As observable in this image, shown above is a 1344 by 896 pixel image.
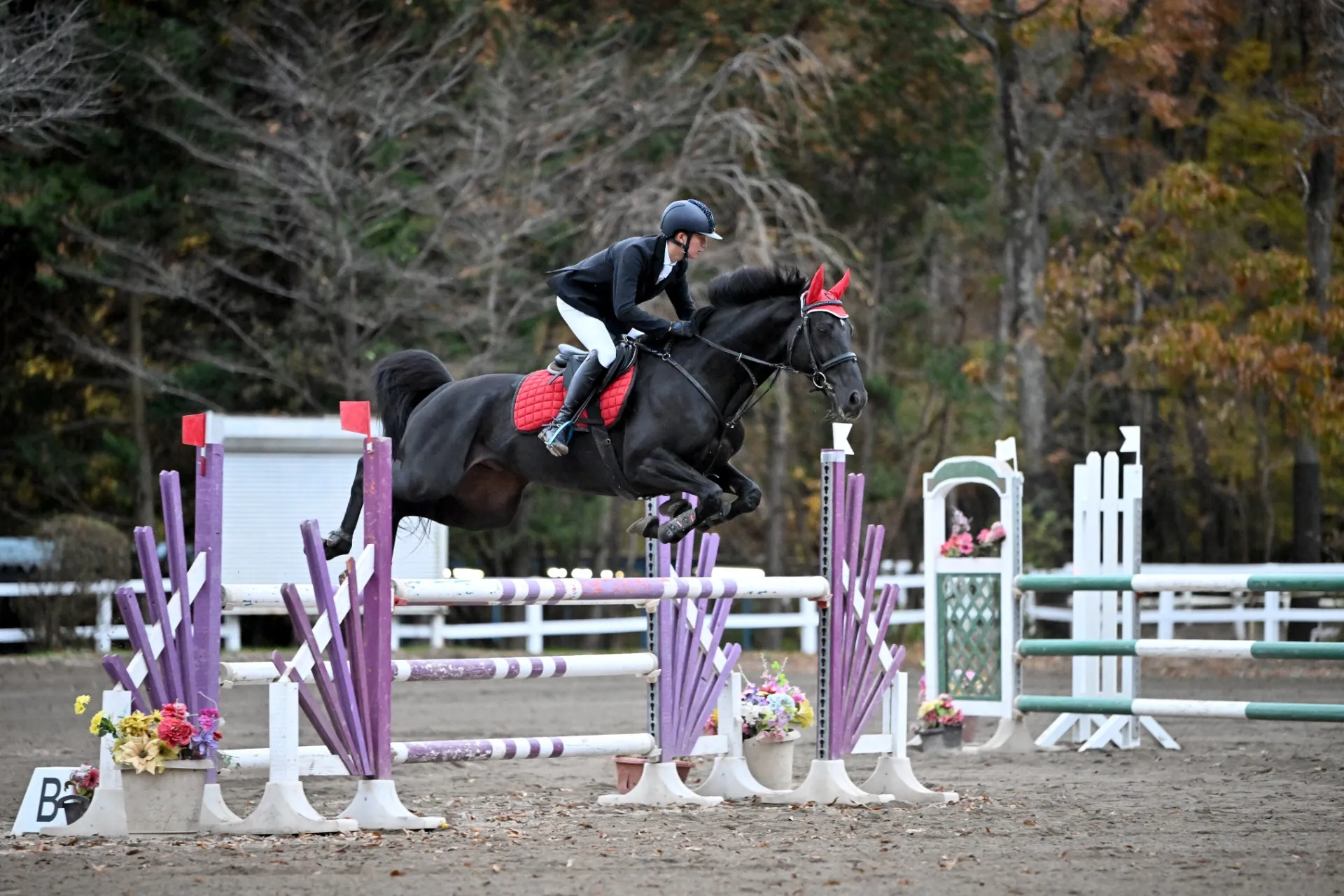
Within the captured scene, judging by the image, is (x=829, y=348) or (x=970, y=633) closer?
(x=829, y=348)

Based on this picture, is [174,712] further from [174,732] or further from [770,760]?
[770,760]

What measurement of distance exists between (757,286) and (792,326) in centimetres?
30

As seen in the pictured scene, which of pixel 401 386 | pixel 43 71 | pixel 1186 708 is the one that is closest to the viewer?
pixel 401 386

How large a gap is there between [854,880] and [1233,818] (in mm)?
2161

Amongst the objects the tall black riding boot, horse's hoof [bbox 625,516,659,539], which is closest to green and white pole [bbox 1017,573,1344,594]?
horse's hoof [bbox 625,516,659,539]

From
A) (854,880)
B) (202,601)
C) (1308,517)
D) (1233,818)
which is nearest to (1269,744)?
(1233,818)

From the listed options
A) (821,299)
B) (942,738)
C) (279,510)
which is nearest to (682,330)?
(821,299)

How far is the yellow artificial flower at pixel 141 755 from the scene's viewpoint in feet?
18.5

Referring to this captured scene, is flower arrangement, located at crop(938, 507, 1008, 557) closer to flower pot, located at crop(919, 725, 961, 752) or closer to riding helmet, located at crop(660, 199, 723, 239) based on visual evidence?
flower pot, located at crop(919, 725, 961, 752)

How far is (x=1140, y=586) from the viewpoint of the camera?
8359 millimetres

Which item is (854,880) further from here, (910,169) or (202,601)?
(910,169)

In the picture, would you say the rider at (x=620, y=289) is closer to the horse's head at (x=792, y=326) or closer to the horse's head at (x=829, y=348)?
the horse's head at (x=792, y=326)

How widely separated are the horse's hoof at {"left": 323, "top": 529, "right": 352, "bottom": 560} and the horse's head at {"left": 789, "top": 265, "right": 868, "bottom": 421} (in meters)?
1.90

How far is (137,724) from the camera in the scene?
5648mm
